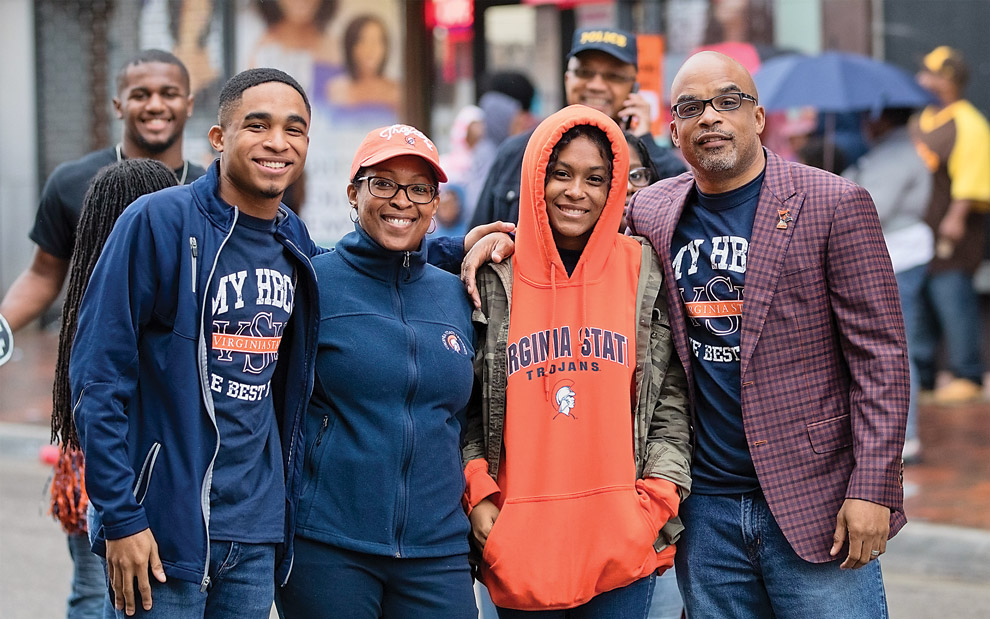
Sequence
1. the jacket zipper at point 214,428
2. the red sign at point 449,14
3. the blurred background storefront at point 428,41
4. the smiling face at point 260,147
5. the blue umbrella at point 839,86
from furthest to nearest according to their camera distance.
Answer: the red sign at point 449,14 < the blurred background storefront at point 428,41 < the blue umbrella at point 839,86 < the smiling face at point 260,147 < the jacket zipper at point 214,428

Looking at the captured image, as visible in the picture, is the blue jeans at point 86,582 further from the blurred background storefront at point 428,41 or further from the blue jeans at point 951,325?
the blue jeans at point 951,325

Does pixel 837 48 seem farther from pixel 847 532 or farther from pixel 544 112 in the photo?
pixel 847 532

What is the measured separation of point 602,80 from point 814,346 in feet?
6.48

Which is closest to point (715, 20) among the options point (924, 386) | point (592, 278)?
point (924, 386)

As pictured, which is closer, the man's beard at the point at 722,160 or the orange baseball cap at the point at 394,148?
the orange baseball cap at the point at 394,148

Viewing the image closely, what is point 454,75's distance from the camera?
11.5 m

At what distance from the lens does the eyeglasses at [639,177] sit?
420cm

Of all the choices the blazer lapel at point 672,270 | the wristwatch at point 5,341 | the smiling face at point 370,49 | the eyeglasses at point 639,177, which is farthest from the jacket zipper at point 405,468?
the smiling face at point 370,49

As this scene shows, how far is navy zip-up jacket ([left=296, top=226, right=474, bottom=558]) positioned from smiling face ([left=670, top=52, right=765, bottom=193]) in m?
0.86

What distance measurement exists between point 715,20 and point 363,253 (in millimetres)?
8022

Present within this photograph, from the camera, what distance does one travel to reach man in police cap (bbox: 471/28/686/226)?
4777 mm

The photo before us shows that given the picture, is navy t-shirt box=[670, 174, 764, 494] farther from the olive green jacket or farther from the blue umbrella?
the blue umbrella

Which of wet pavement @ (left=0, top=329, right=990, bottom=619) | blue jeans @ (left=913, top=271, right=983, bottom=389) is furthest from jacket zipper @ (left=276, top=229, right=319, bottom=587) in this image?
blue jeans @ (left=913, top=271, right=983, bottom=389)

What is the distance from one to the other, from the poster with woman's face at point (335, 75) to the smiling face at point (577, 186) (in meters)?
8.11
